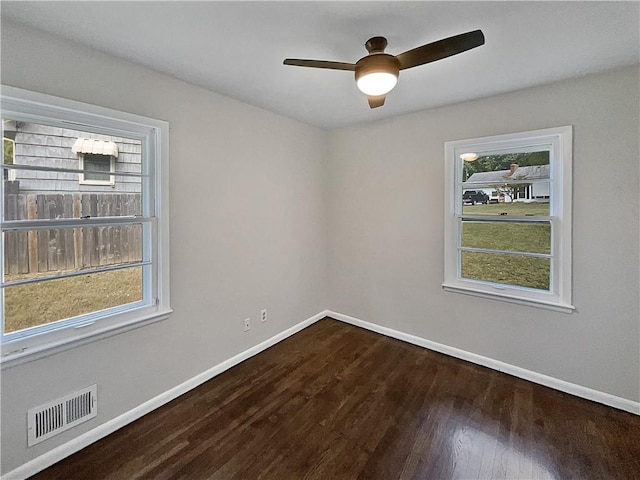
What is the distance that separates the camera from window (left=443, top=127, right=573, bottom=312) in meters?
2.44

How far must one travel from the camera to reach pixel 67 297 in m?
1.93

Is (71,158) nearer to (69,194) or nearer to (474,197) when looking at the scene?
(69,194)

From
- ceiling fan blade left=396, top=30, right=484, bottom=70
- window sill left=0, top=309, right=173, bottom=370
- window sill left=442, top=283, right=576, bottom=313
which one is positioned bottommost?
window sill left=0, top=309, right=173, bottom=370

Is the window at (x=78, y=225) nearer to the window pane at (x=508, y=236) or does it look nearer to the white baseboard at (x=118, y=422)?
the white baseboard at (x=118, y=422)

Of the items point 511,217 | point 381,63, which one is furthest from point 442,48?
point 511,217

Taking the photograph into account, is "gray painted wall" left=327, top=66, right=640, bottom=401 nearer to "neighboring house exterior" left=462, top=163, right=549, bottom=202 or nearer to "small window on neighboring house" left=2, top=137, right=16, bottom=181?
"neighboring house exterior" left=462, top=163, right=549, bottom=202

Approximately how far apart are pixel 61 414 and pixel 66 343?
42 cm

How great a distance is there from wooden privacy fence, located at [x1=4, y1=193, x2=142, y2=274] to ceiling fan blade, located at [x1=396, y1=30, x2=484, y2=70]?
2066 millimetres

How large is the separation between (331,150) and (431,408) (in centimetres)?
301

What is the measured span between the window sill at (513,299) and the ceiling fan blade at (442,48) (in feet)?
6.95

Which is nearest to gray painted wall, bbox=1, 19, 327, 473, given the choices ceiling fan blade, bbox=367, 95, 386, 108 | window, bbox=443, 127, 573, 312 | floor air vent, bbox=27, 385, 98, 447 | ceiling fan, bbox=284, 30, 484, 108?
floor air vent, bbox=27, 385, 98, 447

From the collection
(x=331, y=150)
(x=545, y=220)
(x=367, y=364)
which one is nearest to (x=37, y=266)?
(x=367, y=364)

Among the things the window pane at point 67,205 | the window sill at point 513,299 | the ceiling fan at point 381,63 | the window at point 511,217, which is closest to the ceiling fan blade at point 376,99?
the ceiling fan at point 381,63

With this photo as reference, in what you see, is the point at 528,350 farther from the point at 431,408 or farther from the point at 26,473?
the point at 26,473
